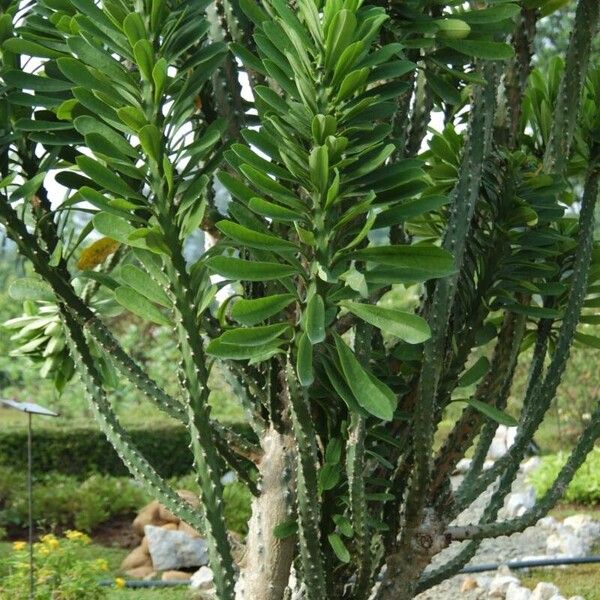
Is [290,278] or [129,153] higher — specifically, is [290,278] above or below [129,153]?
below

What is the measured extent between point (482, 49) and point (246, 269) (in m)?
0.57

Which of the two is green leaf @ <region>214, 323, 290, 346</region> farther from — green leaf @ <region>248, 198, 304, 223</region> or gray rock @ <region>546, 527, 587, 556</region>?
gray rock @ <region>546, 527, 587, 556</region>

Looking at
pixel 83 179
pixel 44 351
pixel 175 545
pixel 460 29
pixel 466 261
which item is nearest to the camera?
pixel 460 29

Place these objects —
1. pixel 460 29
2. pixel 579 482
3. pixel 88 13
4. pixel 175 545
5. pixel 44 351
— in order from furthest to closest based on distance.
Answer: pixel 579 482
pixel 175 545
pixel 44 351
pixel 460 29
pixel 88 13

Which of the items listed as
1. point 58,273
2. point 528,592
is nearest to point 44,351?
point 58,273

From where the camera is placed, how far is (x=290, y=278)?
1.61 meters

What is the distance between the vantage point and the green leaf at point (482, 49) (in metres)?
1.65

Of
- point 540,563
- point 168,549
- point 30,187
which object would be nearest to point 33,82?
point 30,187

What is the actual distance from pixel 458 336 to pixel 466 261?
147 millimetres

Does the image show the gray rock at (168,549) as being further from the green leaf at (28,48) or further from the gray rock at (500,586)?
the green leaf at (28,48)

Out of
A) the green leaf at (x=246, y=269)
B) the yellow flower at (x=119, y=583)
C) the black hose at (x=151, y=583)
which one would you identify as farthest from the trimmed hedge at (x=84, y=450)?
the green leaf at (x=246, y=269)

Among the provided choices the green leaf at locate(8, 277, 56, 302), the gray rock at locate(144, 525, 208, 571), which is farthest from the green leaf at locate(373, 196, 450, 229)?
the gray rock at locate(144, 525, 208, 571)

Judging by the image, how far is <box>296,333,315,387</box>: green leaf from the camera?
143 centimetres

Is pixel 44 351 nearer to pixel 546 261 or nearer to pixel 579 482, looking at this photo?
pixel 546 261
